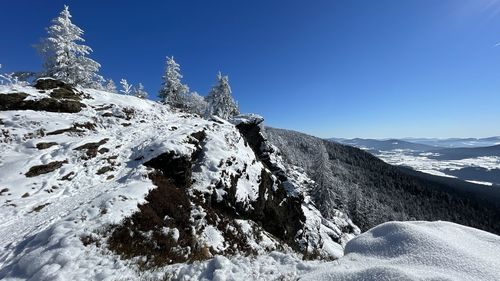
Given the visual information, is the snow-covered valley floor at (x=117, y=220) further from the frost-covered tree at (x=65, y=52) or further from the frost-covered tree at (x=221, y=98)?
the frost-covered tree at (x=221, y=98)

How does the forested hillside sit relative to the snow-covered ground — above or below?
below

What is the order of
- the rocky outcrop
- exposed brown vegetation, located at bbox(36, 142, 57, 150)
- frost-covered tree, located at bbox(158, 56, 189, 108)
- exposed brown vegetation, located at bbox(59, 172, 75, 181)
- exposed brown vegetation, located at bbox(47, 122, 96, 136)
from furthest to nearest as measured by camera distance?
frost-covered tree, located at bbox(158, 56, 189, 108)
the rocky outcrop
exposed brown vegetation, located at bbox(47, 122, 96, 136)
exposed brown vegetation, located at bbox(36, 142, 57, 150)
exposed brown vegetation, located at bbox(59, 172, 75, 181)

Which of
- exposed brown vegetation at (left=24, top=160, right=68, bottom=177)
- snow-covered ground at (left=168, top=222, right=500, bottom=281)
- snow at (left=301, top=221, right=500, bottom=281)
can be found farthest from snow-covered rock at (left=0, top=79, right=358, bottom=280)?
snow at (left=301, top=221, right=500, bottom=281)

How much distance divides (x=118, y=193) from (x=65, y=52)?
3140cm

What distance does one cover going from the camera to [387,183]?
155500 millimetres

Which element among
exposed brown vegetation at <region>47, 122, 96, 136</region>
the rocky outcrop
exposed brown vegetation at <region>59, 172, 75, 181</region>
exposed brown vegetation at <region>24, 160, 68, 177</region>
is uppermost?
the rocky outcrop

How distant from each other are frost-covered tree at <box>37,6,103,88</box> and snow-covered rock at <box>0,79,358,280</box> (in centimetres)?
759

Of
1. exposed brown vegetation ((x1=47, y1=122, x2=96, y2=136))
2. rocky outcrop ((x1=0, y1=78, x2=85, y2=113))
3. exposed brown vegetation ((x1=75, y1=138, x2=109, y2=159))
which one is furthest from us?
rocky outcrop ((x1=0, y1=78, x2=85, y2=113))

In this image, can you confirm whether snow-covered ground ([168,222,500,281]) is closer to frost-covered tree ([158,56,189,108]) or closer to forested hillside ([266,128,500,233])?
frost-covered tree ([158,56,189,108])

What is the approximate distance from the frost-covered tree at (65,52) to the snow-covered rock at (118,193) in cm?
759

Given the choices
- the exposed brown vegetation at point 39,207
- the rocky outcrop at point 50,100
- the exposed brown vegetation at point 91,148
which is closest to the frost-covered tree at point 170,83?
the rocky outcrop at point 50,100

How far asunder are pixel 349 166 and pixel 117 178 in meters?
172

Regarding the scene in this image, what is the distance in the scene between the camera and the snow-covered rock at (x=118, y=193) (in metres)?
8.91

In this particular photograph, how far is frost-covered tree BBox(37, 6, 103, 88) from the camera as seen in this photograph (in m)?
32.8
